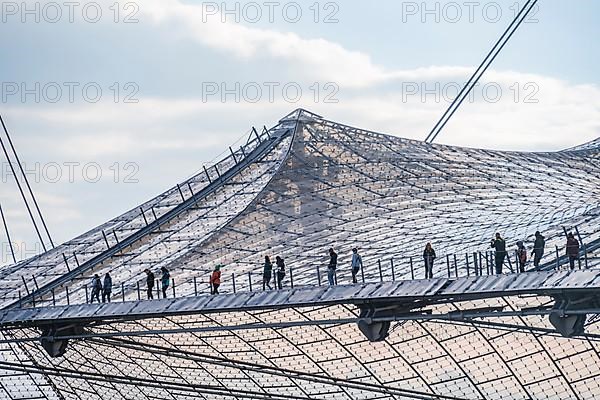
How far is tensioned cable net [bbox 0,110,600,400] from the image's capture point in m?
61.2

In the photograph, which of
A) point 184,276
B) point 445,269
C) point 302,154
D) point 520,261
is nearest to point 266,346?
point 184,276

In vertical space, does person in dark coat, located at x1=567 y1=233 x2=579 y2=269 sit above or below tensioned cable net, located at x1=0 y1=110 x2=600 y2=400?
above

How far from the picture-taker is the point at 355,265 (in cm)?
5366

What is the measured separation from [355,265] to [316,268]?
5.98 metres

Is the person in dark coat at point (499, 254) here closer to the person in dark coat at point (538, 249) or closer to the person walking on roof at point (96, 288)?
the person in dark coat at point (538, 249)

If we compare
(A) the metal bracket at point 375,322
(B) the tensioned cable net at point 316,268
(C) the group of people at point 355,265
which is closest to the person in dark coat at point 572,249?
(C) the group of people at point 355,265

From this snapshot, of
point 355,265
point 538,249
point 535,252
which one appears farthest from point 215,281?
point 538,249

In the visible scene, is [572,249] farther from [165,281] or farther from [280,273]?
[165,281]

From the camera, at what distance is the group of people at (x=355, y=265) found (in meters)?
49.5

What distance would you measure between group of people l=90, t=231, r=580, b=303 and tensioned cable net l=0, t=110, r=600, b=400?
593 mm

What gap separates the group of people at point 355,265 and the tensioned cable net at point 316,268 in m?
0.59

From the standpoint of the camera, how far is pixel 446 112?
84062mm

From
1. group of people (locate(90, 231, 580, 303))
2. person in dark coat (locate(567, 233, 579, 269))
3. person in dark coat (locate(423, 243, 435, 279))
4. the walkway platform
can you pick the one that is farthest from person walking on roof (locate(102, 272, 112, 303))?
person in dark coat (locate(567, 233, 579, 269))

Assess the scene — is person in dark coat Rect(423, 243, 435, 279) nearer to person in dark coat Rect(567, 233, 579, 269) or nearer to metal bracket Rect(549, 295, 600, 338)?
metal bracket Rect(549, 295, 600, 338)
